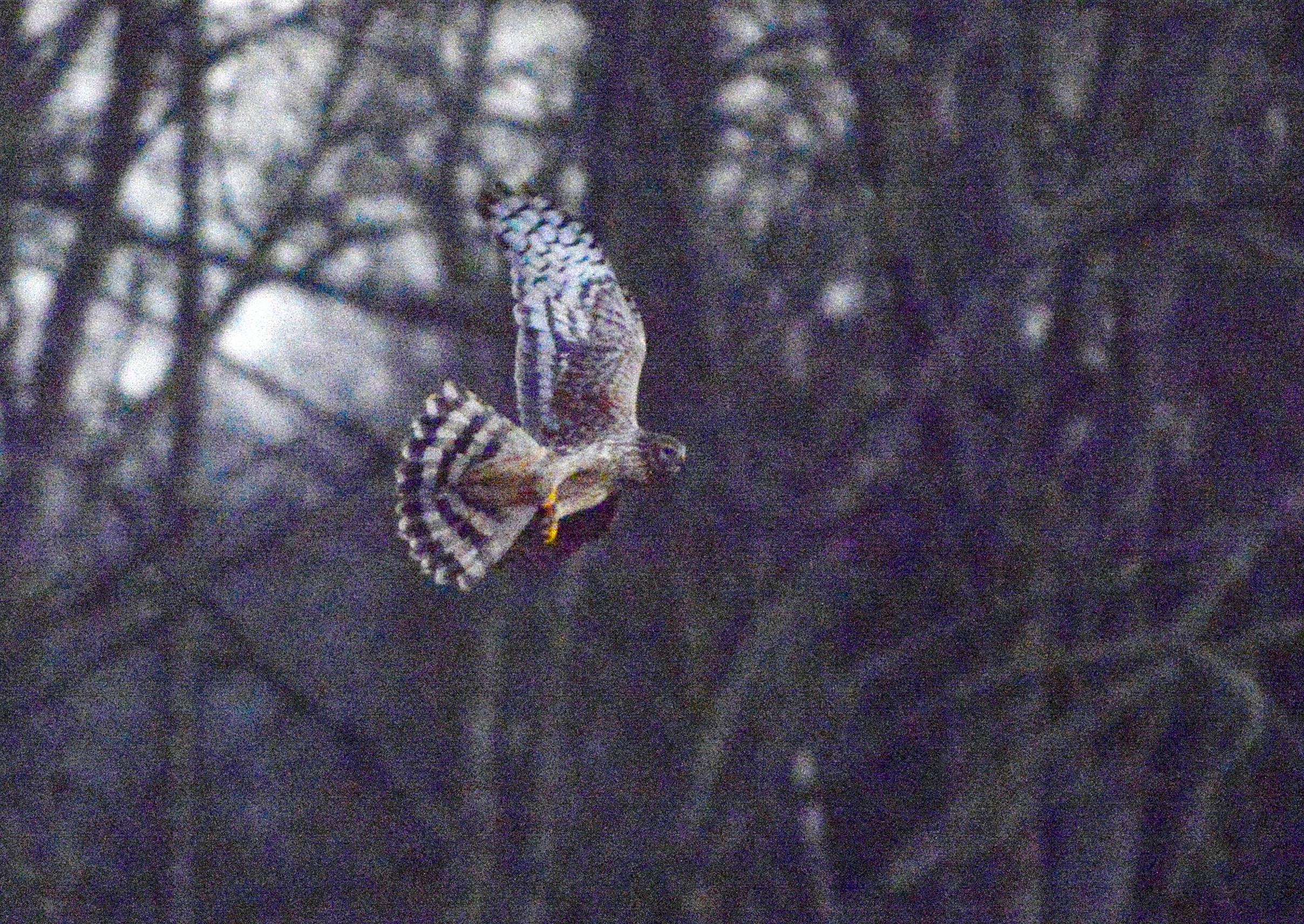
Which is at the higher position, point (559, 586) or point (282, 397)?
point (282, 397)

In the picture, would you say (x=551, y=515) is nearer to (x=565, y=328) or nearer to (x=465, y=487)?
(x=465, y=487)

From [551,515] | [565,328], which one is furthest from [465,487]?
[565,328]

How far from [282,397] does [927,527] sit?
2.90 m

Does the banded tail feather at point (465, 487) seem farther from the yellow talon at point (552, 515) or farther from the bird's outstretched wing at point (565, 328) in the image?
the bird's outstretched wing at point (565, 328)

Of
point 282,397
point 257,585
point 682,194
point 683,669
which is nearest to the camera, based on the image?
point 682,194

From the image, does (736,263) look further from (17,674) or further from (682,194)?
(17,674)

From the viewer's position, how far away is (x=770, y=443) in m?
9.07

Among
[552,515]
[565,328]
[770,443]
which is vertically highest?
[565,328]

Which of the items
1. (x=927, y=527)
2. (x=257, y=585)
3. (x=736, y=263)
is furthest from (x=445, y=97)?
(x=257, y=585)

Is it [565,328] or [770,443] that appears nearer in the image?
[565,328]

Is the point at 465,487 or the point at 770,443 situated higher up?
the point at 465,487

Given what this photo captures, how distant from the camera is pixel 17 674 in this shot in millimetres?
8742

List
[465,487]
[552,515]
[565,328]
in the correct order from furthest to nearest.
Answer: [565,328], [465,487], [552,515]

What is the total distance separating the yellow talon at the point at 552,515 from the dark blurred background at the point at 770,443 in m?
4.62
